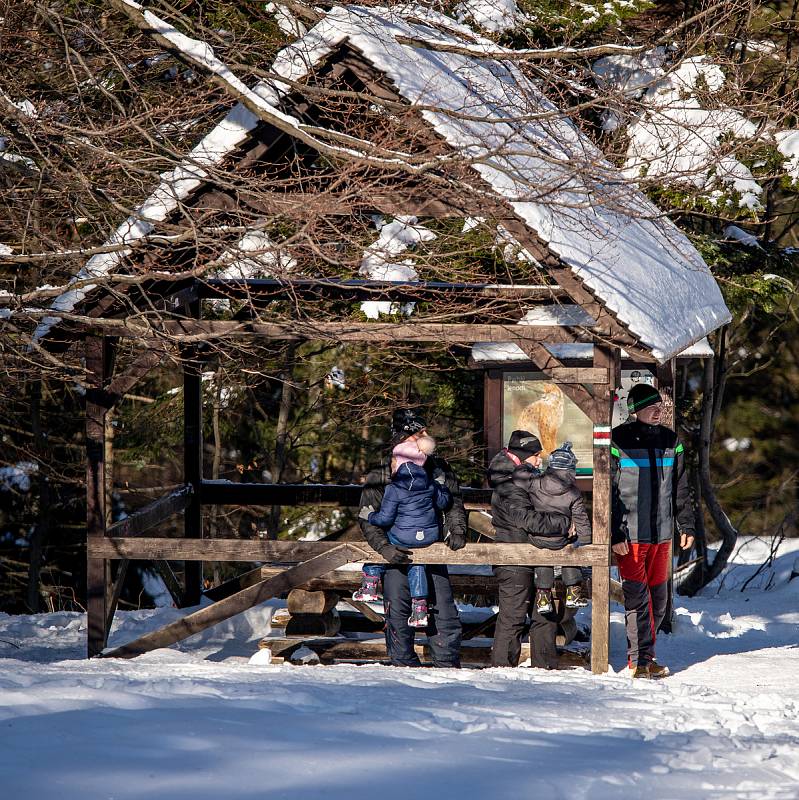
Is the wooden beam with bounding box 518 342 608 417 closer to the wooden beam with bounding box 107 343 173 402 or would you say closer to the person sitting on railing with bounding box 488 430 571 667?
the person sitting on railing with bounding box 488 430 571 667

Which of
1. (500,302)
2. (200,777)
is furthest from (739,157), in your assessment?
(200,777)

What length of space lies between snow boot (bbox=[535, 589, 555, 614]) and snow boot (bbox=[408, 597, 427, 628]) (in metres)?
0.91

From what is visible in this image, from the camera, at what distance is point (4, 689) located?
4.55 m

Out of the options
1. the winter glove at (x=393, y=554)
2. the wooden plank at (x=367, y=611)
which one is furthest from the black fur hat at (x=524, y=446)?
the wooden plank at (x=367, y=611)

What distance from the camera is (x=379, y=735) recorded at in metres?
4.16

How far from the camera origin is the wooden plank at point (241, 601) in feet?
24.0

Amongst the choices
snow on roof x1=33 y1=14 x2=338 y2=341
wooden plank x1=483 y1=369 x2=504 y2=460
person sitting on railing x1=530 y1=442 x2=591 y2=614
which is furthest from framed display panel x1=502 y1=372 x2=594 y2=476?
snow on roof x1=33 y1=14 x2=338 y2=341

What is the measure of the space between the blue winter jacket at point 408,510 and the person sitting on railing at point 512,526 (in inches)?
23.9

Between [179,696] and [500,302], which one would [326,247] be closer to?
[500,302]

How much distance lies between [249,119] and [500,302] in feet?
8.60

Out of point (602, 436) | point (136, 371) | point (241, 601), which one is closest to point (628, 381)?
point (602, 436)

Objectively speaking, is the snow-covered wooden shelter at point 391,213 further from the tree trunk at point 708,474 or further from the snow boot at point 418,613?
the tree trunk at point 708,474

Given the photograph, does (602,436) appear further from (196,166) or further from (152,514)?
(152,514)

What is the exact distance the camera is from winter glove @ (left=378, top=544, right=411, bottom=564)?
23.1 ft
